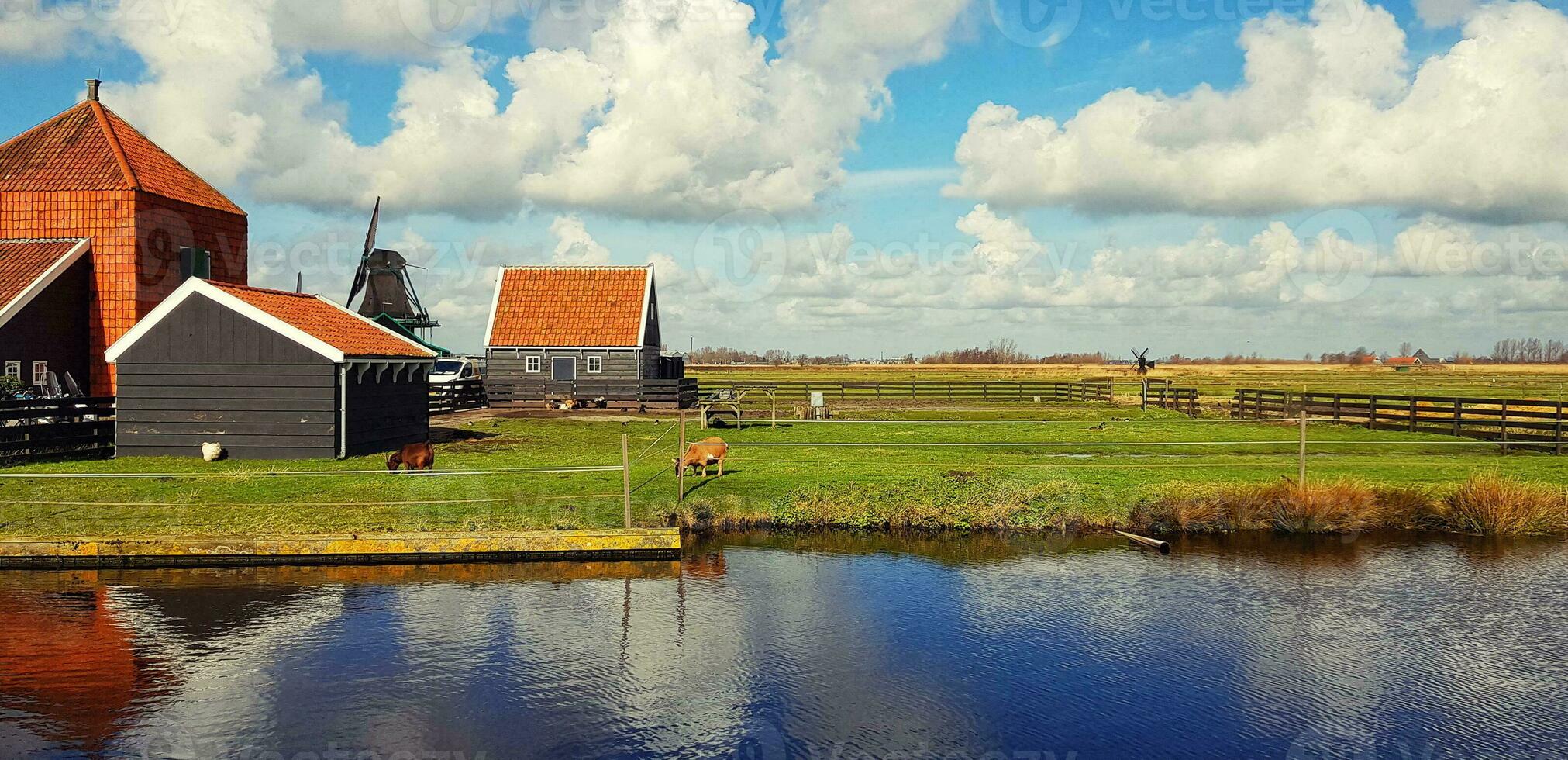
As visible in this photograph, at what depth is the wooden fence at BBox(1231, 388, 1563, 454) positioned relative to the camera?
29.2 meters

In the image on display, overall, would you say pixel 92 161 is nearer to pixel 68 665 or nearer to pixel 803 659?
pixel 68 665

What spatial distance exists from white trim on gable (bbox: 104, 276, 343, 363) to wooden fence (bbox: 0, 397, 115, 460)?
5.64ft

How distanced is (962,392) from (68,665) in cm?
5276

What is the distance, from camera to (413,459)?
20547 mm

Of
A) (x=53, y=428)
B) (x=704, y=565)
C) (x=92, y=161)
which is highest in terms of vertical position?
(x=92, y=161)

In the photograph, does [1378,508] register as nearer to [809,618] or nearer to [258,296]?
[809,618]

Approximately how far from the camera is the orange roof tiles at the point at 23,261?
28.0m

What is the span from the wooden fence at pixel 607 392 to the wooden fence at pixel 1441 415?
24.3m

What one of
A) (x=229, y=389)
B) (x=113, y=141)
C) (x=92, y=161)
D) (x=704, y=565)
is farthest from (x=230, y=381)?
(x=113, y=141)

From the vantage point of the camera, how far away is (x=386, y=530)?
15297 millimetres

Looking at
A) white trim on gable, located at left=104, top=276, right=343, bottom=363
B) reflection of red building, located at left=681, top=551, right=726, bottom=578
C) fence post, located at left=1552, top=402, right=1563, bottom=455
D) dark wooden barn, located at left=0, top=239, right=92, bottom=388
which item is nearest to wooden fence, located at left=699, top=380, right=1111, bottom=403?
fence post, located at left=1552, top=402, right=1563, bottom=455

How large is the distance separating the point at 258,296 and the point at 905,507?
651 inches

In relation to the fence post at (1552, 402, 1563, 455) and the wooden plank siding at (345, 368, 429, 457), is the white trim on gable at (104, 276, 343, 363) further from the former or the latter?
the fence post at (1552, 402, 1563, 455)

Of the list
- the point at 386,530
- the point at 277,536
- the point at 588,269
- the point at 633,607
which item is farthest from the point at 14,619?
the point at 588,269
